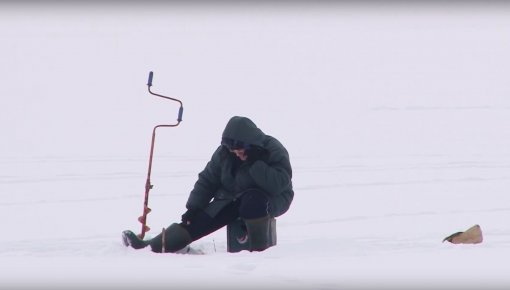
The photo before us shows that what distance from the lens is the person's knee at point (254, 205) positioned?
5668 mm

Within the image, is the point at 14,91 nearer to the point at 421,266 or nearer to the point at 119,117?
the point at 119,117

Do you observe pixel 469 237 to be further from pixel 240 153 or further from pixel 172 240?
pixel 172 240

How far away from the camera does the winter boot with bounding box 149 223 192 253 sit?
5.84 metres

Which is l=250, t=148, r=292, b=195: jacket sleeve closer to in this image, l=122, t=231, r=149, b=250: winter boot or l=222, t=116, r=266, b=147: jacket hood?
l=222, t=116, r=266, b=147: jacket hood

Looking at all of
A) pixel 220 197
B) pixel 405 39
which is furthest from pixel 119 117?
pixel 220 197

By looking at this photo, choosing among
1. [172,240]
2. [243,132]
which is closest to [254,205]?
[243,132]

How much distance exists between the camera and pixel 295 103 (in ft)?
53.2

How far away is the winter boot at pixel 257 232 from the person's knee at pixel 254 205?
0.10ft

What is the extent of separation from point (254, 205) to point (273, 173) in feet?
0.72

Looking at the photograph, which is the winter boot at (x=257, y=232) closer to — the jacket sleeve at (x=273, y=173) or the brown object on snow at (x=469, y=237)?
the jacket sleeve at (x=273, y=173)

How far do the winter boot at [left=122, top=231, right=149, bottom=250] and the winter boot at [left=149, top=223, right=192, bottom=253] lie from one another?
0.19 feet

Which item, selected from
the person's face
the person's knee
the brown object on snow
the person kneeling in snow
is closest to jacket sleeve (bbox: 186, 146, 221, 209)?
the person kneeling in snow

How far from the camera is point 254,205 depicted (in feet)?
18.6

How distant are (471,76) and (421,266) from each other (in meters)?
12.5
